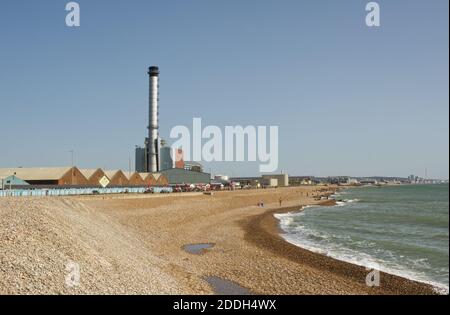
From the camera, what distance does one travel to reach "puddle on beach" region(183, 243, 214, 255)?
29.1 meters

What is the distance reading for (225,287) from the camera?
19.9 metres

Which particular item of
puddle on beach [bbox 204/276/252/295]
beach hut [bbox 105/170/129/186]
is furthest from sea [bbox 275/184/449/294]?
beach hut [bbox 105/170/129/186]

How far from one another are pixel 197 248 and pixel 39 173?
2274 inches

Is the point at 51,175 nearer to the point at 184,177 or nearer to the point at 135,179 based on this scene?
the point at 135,179

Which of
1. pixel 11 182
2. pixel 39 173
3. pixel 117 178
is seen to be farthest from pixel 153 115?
pixel 11 182

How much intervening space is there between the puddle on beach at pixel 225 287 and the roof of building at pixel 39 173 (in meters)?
61.8

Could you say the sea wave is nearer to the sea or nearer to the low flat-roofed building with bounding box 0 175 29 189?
the sea

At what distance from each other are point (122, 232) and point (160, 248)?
12.8ft

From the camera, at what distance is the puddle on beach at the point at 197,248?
29.1 meters

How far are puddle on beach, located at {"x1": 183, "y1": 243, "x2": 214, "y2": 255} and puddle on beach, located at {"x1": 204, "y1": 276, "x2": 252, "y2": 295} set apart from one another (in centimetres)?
755

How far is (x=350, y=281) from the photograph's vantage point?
72.1ft

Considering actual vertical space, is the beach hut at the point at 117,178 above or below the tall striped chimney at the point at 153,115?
below

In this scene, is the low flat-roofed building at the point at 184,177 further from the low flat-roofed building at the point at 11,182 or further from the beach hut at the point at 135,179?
the low flat-roofed building at the point at 11,182

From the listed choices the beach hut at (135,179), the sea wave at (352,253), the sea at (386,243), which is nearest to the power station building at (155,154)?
the beach hut at (135,179)
